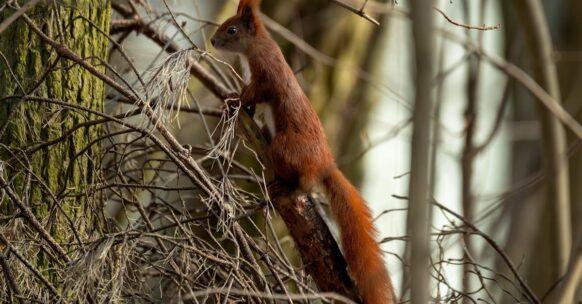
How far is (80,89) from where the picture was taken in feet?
9.04

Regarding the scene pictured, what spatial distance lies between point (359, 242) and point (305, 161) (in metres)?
0.32

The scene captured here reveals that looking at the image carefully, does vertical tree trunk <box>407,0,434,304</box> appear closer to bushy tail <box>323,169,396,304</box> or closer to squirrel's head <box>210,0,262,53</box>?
bushy tail <box>323,169,396,304</box>

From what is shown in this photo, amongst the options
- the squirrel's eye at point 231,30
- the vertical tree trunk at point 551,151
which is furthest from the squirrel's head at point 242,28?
the vertical tree trunk at point 551,151

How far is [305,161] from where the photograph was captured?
297cm

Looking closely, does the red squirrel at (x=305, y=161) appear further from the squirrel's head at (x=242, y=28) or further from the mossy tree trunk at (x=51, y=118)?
the mossy tree trunk at (x=51, y=118)

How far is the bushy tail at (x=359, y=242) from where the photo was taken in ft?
8.73

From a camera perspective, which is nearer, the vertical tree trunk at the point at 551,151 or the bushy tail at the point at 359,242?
the bushy tail at the point at 359,242

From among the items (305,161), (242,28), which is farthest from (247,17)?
(305,161)

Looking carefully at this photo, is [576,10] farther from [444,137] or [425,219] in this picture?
[425,219]

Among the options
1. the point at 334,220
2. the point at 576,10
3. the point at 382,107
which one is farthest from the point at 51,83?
the point at 576,10

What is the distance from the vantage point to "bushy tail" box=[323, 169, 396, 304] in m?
2.66

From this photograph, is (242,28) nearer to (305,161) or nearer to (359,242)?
(305,161)

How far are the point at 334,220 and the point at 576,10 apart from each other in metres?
3.64

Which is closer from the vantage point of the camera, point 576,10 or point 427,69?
point 427,69
